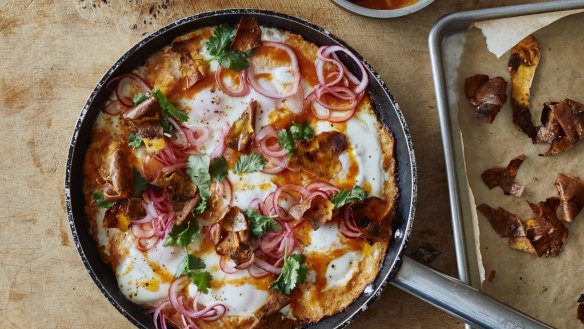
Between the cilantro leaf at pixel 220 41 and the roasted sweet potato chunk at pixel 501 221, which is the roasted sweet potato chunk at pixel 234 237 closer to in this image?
the cilantro leaf at pixel 220 41

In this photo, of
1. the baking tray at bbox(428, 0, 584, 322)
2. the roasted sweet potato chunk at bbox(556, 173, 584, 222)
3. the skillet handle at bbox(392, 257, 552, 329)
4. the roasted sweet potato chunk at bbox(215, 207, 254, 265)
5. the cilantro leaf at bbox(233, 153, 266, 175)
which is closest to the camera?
Result: the skillet handle at bbox(392, 257, 552, 329)

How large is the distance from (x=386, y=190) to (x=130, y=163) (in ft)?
4.71

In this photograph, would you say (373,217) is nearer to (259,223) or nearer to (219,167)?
(259,223)

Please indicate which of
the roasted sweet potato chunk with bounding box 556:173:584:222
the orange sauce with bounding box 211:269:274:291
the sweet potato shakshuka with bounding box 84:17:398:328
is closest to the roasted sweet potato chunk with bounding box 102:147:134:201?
the sweet potato shakshuka with bounding box 84:17:398:328

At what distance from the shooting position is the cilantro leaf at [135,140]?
12.4ft

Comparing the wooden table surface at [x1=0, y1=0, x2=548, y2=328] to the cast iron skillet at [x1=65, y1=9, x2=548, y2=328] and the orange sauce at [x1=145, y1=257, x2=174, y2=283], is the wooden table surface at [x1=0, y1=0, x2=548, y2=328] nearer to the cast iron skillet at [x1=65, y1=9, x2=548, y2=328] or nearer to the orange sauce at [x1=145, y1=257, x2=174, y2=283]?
the cast iron skillet at [x1=65, y1=9, x2=548, y2=328]

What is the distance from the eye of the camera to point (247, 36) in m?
3.79

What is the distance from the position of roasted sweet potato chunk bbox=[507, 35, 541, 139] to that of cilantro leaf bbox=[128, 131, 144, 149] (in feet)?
7.19

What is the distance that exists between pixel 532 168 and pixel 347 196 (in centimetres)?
122

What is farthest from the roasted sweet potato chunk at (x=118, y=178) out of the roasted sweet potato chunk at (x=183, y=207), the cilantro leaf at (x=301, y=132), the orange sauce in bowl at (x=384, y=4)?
→ the orange sauce in bowl at (x=384, y=4)

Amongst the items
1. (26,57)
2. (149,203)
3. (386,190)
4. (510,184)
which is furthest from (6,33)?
(510,184)

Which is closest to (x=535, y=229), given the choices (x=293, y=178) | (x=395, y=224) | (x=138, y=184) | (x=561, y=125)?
(x=561, y=125)

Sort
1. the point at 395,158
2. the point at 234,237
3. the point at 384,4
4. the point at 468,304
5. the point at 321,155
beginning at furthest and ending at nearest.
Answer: the point at 384,4
the point at 395,158
the point at 321,155
the point at 234,237
the point at 468,304

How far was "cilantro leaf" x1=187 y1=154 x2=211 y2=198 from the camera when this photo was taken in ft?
12.4
